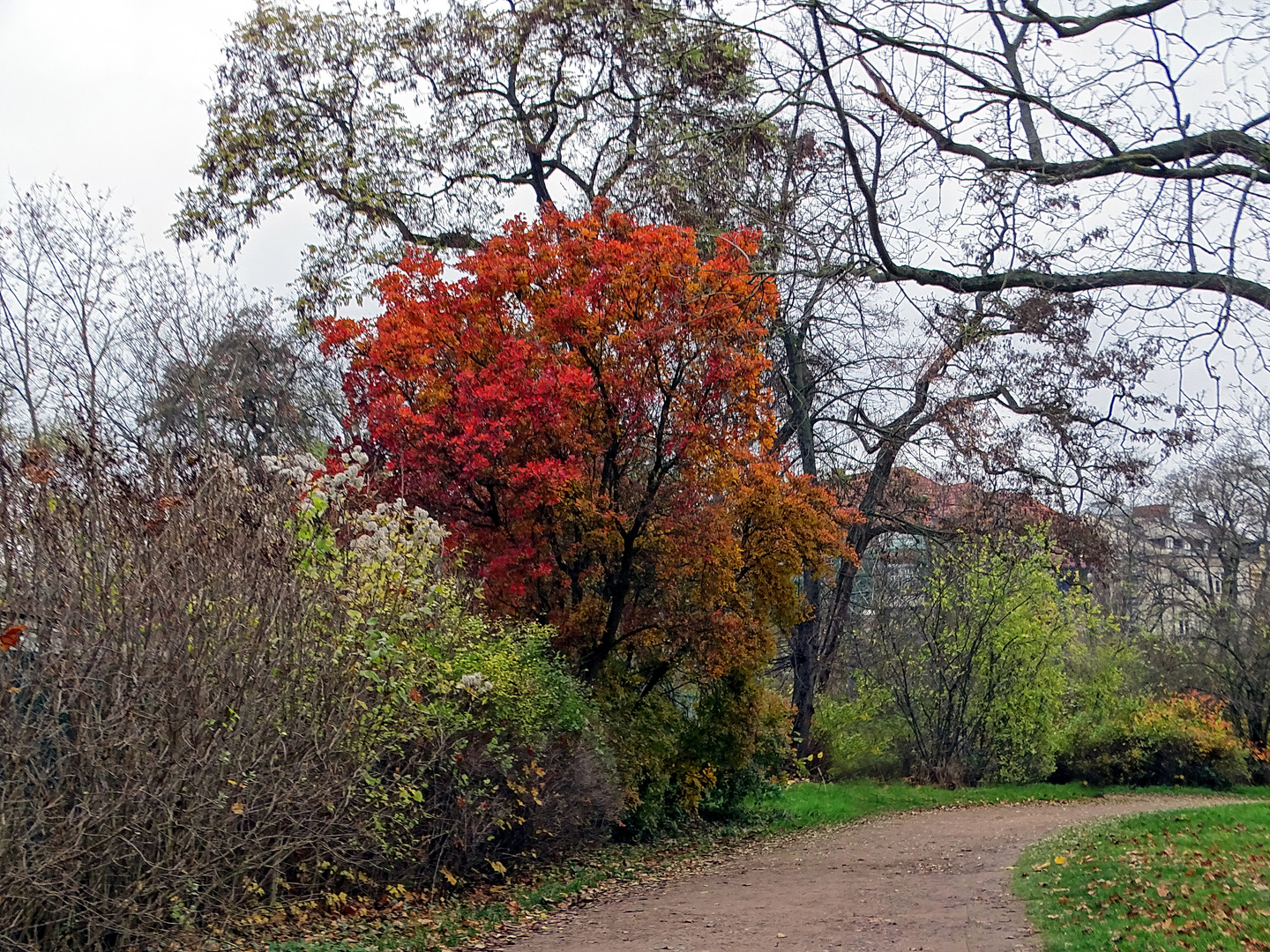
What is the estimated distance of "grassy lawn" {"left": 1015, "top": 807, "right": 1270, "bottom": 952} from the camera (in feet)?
24.4

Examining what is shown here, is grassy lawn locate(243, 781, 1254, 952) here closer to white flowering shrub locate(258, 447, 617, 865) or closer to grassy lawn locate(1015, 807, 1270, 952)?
white flowering shrub locate(258, 447, 617, 865)

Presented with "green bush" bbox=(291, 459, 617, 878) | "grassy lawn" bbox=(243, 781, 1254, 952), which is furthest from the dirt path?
"green bush" bbox=(291, 459, 617, 878)

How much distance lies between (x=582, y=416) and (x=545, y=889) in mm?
5594

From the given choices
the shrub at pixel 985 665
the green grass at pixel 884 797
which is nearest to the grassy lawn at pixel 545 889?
the green grass at pixel 884 797

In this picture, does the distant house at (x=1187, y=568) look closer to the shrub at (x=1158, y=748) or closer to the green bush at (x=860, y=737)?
the shrub at (x=1158, y=748)

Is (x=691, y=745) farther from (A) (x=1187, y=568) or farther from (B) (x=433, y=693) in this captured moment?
(A) (x=1187, y=568)

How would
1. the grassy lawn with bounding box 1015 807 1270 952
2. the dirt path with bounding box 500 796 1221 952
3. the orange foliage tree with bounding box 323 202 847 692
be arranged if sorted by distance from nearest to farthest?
the grassy lawn with bounding box 1015 807 1270 952 → the dirt path with bounding box 500 796 1221 952 → the orange foliage tree with bounding box 323 202 847 692

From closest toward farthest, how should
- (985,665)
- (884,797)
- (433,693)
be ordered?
(433,693)
(884,797)
(985,665)

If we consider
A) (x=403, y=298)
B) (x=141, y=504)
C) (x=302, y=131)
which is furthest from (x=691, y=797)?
(x=302, y=131)

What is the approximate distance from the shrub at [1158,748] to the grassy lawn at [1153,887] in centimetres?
947

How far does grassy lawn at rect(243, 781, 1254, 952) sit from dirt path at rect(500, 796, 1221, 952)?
1.68 feet

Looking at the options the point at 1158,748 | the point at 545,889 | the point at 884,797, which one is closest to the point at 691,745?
the point at 545,889

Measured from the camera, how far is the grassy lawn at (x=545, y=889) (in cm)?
816

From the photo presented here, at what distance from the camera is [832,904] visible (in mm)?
10125
